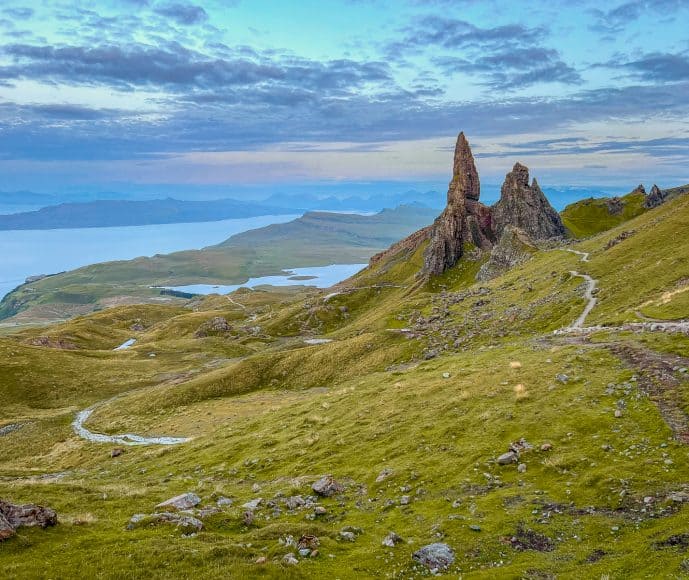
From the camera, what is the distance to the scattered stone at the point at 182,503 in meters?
26.5

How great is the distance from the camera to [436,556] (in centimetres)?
1916

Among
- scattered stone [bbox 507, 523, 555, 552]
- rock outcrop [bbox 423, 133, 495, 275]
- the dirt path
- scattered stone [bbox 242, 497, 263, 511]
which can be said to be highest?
rock outcrop [bbox 423, 133, 495, 275]

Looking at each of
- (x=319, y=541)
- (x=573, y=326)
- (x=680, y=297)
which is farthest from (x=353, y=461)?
(x=680, y=297)

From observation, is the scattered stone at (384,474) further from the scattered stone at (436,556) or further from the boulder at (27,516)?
the boulder at (27,516)

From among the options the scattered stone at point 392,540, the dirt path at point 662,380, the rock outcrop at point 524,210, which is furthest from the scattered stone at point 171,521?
the rock outcrop at point 524,210

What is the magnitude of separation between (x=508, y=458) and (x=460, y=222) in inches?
5897

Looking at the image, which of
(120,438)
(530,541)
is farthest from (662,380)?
(120,438)

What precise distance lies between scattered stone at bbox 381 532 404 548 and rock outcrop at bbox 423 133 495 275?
471 ft

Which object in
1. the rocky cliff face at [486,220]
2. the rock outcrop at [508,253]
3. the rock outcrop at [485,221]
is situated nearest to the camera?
the rock outcrop at [508,253]

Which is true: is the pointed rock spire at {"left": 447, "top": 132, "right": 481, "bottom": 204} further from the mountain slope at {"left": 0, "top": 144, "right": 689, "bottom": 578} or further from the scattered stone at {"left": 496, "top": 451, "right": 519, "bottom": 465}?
the scattered stone at {"left": 496, "top": 451, "right": 519, "bottom": 465}

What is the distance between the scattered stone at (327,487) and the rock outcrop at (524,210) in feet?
503

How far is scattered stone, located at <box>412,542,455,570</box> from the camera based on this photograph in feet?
61.6

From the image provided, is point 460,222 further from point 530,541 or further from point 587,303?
point 530,541

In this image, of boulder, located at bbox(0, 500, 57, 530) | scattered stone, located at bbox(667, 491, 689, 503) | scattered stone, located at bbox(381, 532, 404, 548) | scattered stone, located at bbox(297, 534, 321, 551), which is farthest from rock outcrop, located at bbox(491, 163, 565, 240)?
boulder, located at bbox(0, 500, 57, 530)
